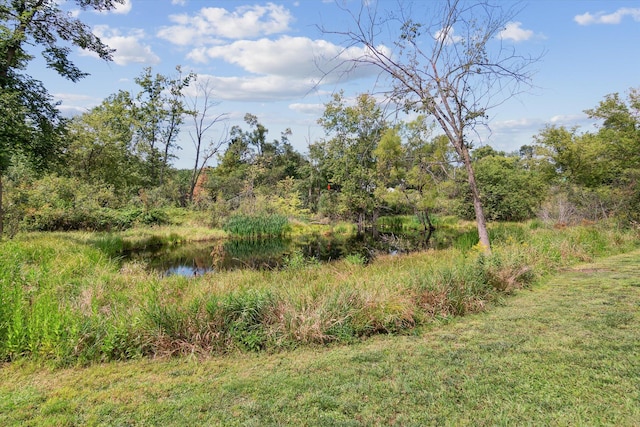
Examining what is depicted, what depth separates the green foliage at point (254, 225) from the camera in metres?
19.8

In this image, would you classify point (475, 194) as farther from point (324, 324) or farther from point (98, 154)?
point (98, 154)

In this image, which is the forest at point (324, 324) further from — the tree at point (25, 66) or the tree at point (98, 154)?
the tree at point (98, 154)

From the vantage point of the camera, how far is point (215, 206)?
21.3 meters

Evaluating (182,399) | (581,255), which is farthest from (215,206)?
(182,399)

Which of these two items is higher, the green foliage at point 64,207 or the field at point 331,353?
the green foliage at point 64,207

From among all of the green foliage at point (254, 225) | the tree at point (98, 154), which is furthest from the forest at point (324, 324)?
the green foliage at point (254, 225)

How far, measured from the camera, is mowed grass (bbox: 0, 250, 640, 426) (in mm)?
2584

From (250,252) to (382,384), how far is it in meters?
12.5

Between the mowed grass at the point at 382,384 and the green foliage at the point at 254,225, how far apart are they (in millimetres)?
16278

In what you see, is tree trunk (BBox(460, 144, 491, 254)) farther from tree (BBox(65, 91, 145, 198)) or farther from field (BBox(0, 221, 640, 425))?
tree (BBox(65, 91, 145, 198))

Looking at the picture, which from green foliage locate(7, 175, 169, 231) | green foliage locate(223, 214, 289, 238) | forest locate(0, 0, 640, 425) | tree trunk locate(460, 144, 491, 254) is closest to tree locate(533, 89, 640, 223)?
forest locate(0, 0, 640, 425)

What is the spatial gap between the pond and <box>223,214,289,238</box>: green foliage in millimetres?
915

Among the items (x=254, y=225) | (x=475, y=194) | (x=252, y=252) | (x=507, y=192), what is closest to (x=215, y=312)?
(x=475, y=194)

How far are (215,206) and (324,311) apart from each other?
18.2m
